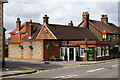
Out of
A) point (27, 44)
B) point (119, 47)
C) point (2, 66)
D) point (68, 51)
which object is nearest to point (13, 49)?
point (27, 44)

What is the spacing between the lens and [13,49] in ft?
124

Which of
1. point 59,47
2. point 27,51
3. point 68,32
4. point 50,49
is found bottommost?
point 27,51

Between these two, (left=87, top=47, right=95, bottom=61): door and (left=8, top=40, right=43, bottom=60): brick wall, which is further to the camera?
(left=87, top=47, right=95, bottom=61): door

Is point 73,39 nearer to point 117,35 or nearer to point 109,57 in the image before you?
point 109,57

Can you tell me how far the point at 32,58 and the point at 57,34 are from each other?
652 centimetres

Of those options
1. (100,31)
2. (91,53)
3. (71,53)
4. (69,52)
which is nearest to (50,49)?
(69,52)

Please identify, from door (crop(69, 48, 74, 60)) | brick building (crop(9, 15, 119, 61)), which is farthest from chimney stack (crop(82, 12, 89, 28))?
door (crop(69, 48, 74, 60))

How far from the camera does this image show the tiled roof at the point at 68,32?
120 ft

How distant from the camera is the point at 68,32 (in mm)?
39469

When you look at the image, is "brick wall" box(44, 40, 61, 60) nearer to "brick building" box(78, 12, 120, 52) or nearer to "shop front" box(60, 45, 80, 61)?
"shop front" box(60, 45, 80, 61)

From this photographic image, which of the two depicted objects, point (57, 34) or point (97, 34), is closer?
point (57, 34)

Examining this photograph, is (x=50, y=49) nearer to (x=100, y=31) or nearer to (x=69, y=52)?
(x=69, y=52)

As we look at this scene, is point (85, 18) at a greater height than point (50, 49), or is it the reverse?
point (85, 18)

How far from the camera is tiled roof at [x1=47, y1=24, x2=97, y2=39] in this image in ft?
120
